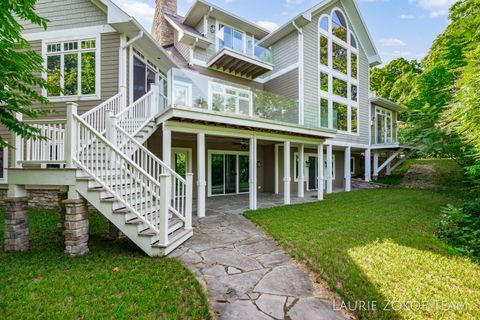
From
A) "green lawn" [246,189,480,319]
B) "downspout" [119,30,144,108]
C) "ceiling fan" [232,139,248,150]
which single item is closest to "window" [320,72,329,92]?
"ceiling fan" [232,139,248,150]

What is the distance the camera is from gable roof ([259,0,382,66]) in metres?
11.8

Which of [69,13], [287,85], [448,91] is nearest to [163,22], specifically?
[69,13]

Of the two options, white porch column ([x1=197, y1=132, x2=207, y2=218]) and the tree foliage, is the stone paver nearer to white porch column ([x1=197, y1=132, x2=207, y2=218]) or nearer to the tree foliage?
white porch column ([x1=197, y1=132, x2=207, y2=218])

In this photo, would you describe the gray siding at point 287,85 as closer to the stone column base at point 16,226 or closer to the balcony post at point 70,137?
the balcony post at point 70,137

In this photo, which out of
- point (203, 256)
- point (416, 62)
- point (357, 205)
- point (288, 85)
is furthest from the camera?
point (416, 62)

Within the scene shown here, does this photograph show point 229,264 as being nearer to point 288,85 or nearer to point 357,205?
point 357,205

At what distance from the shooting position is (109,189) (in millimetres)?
4070

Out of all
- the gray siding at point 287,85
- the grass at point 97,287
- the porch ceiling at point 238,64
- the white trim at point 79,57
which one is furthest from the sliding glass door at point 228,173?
the grass at point 97,287

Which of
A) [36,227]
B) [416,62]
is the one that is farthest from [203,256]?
[416,62]

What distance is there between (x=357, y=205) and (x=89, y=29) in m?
10.6

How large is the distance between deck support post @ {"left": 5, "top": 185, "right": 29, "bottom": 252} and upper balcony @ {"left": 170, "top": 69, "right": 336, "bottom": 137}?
3.50 metres

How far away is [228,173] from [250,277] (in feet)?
28.8

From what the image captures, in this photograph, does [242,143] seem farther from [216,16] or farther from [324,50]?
[324,50]

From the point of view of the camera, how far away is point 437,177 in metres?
14.3
